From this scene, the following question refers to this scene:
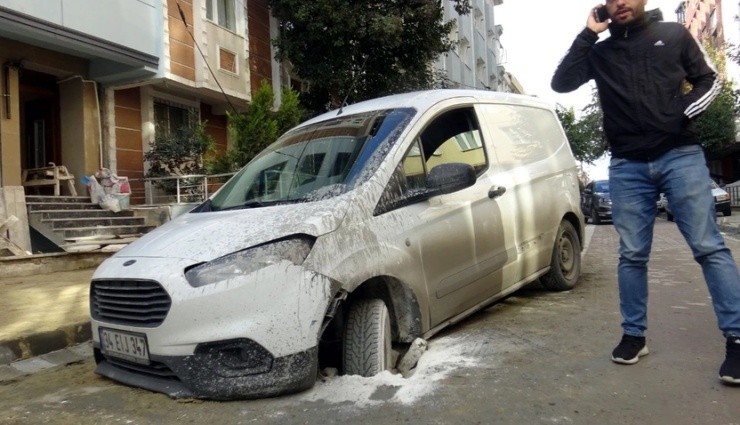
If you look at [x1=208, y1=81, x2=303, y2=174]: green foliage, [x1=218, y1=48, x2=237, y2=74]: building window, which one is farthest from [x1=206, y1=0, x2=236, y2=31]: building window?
[x1=208, y1=81, x2=303, y2=174]: green foliage

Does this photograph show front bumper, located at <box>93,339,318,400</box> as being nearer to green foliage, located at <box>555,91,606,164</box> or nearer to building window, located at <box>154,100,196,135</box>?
building window, located at <box>154,100,196,135</box>

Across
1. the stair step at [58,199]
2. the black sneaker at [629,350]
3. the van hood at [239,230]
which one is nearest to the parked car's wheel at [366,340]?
the van hood at [239,230]

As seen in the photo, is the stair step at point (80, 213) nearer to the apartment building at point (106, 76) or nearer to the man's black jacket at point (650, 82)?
the apartment building at point (106, 76)

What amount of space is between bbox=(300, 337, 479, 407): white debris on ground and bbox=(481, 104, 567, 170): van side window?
1865 mm

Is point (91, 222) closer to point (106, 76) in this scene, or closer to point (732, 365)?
point (106, 76)

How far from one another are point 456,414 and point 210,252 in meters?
1.39

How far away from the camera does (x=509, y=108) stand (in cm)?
494

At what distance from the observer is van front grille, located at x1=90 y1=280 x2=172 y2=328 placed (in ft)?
9.25

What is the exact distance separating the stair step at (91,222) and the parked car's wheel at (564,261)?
7.99 meters

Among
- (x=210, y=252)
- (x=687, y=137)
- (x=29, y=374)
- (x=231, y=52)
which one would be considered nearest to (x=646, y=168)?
(x=687, y=137)

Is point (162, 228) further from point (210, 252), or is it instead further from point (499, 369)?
point (499, 369)

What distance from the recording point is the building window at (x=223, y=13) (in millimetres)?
14266

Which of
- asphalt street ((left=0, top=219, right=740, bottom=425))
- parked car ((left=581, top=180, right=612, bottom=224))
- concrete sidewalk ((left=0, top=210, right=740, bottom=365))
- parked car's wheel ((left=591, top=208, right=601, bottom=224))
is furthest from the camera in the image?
parked car's wheel ((left=591, top=208, right=601, bottom=224))

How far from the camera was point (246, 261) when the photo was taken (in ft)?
9.17
